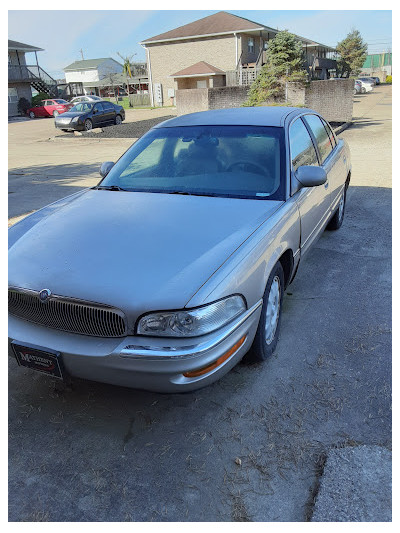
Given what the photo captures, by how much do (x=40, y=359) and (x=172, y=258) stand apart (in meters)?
0.87

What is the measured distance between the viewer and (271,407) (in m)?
2.65

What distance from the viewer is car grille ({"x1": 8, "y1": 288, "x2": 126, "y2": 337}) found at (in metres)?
2.24

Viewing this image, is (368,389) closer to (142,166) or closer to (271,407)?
(271,407)

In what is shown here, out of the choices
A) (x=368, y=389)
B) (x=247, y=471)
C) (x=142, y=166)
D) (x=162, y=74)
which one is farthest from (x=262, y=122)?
(x=162, y=74)

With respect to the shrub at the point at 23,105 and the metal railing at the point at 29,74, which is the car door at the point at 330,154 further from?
the metal railing at the point at 29,74

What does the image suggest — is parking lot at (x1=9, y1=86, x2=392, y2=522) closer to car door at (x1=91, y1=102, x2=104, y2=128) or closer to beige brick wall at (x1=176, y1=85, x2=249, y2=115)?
beige brick wall at (x1=176, y1=85, x2=249, y2=115)

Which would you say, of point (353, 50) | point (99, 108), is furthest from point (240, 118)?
point (353, 50)

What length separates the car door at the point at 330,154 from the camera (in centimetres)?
447

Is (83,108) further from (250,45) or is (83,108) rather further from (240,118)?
(250,45)

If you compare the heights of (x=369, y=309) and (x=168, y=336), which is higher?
(x=168, y=336)

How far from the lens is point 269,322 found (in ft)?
9.91

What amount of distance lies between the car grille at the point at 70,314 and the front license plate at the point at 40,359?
152 millimetres

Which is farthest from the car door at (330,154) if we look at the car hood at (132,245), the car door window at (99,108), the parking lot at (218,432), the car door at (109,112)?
the car door at (109,112)

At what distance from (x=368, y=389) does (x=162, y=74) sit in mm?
42675
